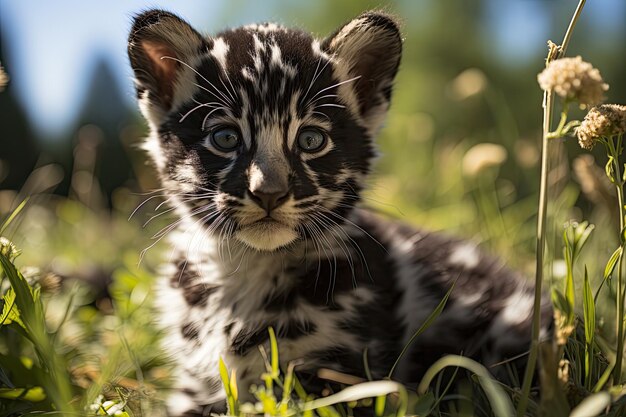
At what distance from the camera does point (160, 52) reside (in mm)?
2402

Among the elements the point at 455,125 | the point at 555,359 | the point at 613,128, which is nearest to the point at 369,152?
the point at 613,128

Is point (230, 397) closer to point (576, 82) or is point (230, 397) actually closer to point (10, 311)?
point (10, 311)

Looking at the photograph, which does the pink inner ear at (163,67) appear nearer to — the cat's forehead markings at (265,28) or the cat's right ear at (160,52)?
the cat's right ear at (160,52)

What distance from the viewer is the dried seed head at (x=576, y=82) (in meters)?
1.38

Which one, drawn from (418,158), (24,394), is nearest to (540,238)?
(24,394)

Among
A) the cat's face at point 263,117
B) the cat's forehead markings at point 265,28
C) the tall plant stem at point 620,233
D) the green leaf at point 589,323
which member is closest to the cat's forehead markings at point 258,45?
the cat's face at point 263,117

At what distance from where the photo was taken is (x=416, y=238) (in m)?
2.87

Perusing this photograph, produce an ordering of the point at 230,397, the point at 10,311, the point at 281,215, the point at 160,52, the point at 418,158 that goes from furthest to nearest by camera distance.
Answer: the point at 418,158 → the point at 160,52 → the point at 281,215 → the point at 10,311 → the point at 230,397

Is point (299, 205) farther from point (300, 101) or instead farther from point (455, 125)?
point (455, 125)

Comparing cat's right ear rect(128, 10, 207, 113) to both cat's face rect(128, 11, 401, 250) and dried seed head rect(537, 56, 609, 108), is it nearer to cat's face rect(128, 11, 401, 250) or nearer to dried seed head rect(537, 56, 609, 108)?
cat's face rect(128, 11, 401, 250)

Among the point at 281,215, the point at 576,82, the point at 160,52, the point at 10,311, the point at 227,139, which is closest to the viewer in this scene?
the point at 576,82

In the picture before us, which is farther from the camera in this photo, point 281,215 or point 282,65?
point 282,65

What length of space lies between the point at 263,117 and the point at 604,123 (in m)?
1.01

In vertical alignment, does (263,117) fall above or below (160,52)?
below
